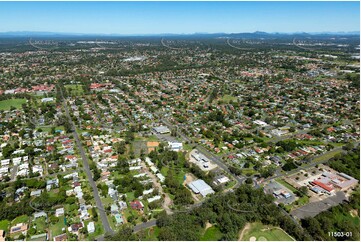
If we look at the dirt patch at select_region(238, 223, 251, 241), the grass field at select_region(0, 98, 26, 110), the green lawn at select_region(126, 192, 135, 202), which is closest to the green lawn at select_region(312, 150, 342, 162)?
the dirt patch at select_region(238, 223, 251, 241)

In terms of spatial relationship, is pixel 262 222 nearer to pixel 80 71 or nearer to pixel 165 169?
pixel 165 169

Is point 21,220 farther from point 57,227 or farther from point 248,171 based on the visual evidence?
point 248,171

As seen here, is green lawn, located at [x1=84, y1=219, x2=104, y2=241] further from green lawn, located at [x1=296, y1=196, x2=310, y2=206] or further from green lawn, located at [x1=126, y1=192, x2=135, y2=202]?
green lawn, located at [x1=296, y1=196, x2=310, y2=206]

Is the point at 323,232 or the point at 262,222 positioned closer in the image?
the point at 323,232

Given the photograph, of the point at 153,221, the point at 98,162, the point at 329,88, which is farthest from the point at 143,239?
the point at 329,88

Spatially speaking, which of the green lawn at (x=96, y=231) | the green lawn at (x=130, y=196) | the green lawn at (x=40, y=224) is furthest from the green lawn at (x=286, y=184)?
the green lawn at (x=40, y=224)

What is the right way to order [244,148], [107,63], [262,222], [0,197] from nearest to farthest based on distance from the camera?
[262,222] → [0,197] → [244,148] → [107,63]

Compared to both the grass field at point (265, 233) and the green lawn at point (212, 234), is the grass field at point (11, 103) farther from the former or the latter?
the grass field at point (265, 233)
